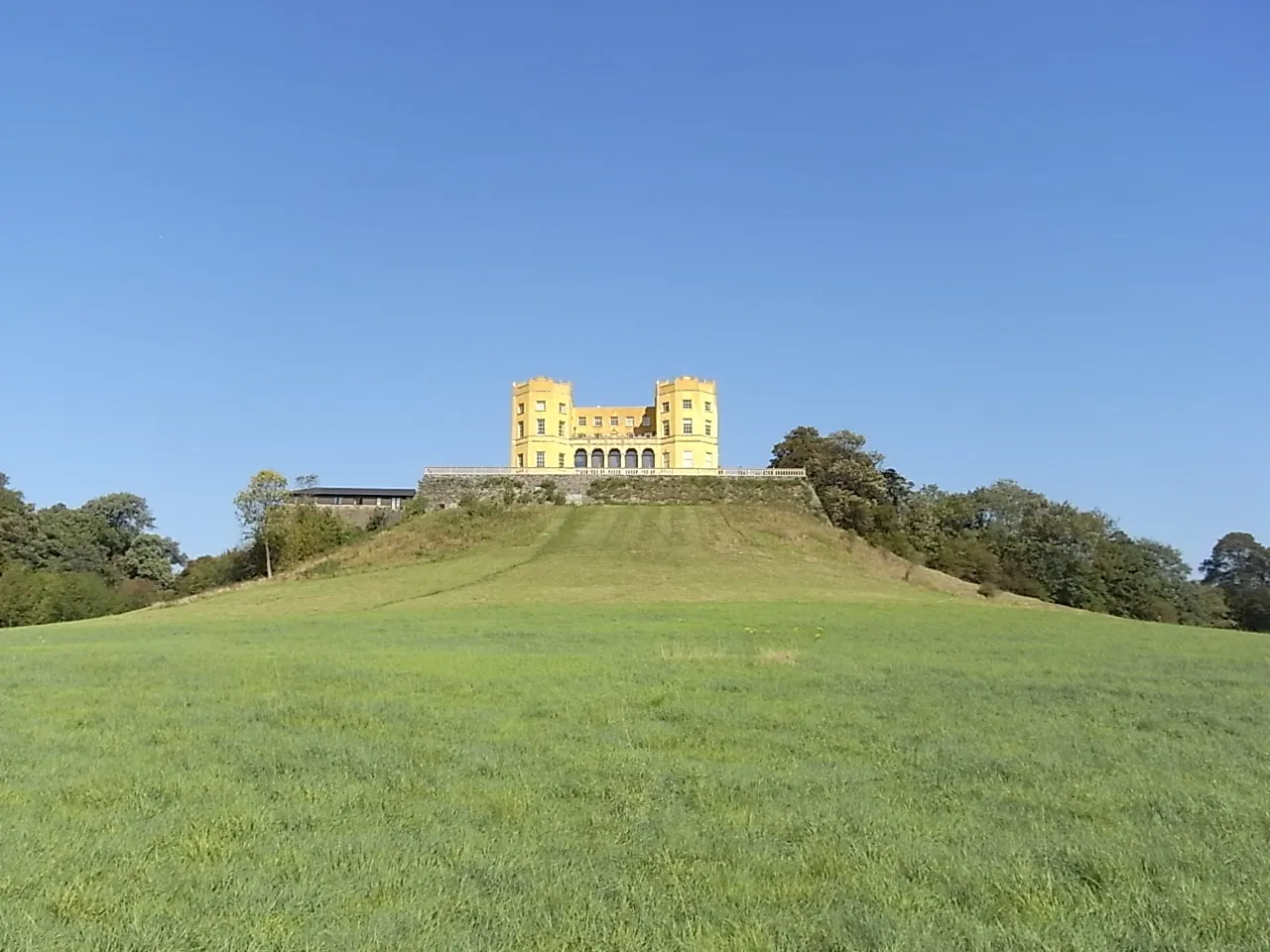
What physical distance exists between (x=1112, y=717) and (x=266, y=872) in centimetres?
1132

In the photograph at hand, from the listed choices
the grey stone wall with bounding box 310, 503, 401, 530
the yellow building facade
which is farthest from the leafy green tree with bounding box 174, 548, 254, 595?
the yellow building facade

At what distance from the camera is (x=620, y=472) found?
9162 centimetres

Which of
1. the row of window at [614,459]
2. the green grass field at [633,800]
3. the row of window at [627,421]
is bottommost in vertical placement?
the green grass field at [633,800]

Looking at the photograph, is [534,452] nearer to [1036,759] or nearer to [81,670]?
[81,670]

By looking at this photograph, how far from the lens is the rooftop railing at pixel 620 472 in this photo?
89.7 m

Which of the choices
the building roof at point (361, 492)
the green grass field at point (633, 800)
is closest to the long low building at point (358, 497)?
the building roof at point (361, 492)

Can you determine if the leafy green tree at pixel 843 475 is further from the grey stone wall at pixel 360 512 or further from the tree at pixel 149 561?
the tree at pixel 149 561

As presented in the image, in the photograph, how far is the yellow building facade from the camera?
106000mm

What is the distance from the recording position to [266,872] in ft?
22.4

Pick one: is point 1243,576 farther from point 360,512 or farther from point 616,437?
point 360,512

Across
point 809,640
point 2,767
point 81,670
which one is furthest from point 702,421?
point 2,767

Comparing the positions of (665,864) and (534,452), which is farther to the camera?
(534,452)

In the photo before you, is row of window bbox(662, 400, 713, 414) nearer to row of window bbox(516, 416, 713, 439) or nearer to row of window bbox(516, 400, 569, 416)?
row of window bbox(516, 416, 713, 439)

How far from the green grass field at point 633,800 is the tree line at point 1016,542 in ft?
206
